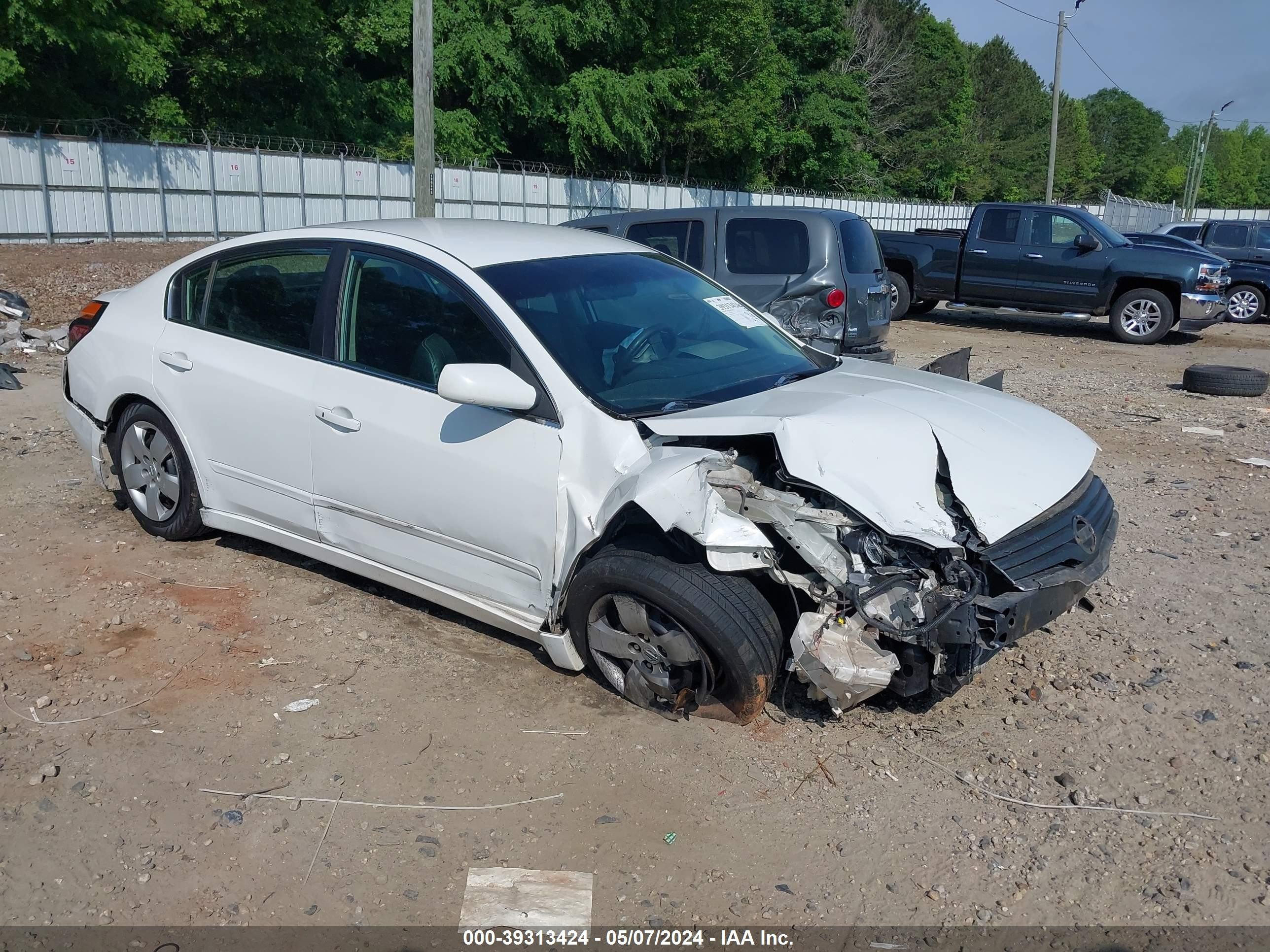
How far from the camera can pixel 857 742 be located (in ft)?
12.3

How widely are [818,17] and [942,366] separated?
175 ft

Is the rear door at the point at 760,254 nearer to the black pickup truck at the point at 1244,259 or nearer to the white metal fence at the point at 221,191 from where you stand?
the white metal fence at the point at 221,191

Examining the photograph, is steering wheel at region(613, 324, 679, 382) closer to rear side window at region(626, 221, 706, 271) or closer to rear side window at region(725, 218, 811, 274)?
rear side window at region(725, 218, 811, 274)

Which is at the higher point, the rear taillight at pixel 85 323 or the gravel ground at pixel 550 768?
the rear taillight at pixel 85 323

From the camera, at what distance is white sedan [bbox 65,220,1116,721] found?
3531 mm

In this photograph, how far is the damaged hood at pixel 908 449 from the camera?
355 cm

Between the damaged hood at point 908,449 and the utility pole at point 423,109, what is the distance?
11.1 metres

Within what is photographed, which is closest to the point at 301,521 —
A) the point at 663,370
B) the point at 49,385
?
the point at 663,370

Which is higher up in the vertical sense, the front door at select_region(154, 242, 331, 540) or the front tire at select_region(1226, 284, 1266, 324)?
the front door at select_region(154, 242, 331, 540)

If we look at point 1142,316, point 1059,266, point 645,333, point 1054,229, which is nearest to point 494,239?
point 645,333

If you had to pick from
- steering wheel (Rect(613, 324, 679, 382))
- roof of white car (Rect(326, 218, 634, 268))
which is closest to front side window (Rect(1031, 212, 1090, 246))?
roof of white car (Rect(326, 218, 634, 268))

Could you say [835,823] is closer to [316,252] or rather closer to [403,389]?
[403,389]

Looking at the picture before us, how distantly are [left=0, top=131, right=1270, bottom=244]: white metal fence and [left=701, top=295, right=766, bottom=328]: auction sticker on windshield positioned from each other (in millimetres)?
13672

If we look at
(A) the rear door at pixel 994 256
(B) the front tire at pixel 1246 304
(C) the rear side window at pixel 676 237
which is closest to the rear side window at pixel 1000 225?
(A) the rear door at pixel 994 256
